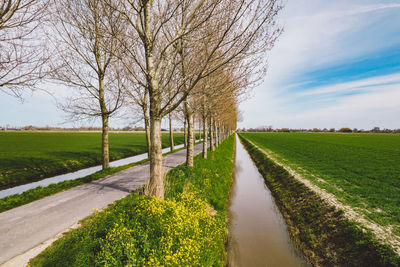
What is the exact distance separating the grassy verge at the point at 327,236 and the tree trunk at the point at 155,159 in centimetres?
575

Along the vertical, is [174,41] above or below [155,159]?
above

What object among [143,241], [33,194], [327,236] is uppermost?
[143,241]

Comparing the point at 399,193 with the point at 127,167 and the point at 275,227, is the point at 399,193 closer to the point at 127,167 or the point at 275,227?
the point at 275,227

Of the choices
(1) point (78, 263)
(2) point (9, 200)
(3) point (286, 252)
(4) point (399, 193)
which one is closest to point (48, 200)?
(2) point (9, 200)

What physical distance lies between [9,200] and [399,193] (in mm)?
17709

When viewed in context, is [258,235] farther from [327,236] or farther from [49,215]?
[49,215]

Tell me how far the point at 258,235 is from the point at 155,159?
17.5ft

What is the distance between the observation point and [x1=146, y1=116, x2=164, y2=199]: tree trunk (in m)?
6.34

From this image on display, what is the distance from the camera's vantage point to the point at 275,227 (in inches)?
326

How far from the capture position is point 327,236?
6.83m

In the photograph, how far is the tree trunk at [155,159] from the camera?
6.34 meters

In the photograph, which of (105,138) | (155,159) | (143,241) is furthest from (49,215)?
(105,138)

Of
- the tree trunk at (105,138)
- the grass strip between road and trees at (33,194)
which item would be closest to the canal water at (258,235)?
the grass strip between road and trees at (33,194)

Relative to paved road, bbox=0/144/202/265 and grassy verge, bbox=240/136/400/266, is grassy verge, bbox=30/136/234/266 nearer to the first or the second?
paved road, bbox=0/144/202/265
